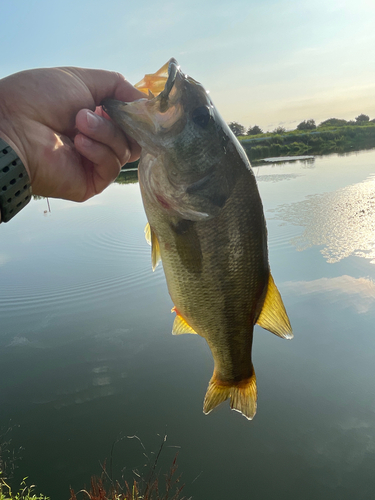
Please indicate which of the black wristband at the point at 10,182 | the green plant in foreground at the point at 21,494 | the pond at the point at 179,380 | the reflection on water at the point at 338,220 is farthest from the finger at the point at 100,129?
the reflection on water at the point at 338,220

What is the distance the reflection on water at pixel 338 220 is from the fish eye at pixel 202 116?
8.38 meters

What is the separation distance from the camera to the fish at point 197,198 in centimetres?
168

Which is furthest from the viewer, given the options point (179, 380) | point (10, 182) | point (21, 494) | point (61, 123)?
point (179, 380)

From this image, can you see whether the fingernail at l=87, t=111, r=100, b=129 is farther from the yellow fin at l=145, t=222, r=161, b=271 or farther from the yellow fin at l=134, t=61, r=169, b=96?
the yellow fin at l=145, t=222, r=161, b=271

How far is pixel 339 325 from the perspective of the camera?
6.99 metres

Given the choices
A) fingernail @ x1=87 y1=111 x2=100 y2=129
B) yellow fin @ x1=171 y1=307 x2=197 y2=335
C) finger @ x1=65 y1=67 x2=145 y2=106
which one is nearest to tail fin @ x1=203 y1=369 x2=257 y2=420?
yellow fin @ x1=171 y1=307 x2=197 y2=335

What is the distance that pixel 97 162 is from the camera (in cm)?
196

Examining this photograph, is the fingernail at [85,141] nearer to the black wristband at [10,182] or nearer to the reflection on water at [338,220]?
the black wristband at [10,182]

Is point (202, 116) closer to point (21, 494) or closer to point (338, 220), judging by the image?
point (21, 494)

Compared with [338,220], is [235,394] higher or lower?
higher

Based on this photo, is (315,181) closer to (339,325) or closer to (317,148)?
(339,325)

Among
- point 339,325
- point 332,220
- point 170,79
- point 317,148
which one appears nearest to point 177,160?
point 170,79

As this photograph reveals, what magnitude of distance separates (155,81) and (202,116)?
30cm

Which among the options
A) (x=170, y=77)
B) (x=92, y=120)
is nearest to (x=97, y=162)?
(x=92, y=120)
